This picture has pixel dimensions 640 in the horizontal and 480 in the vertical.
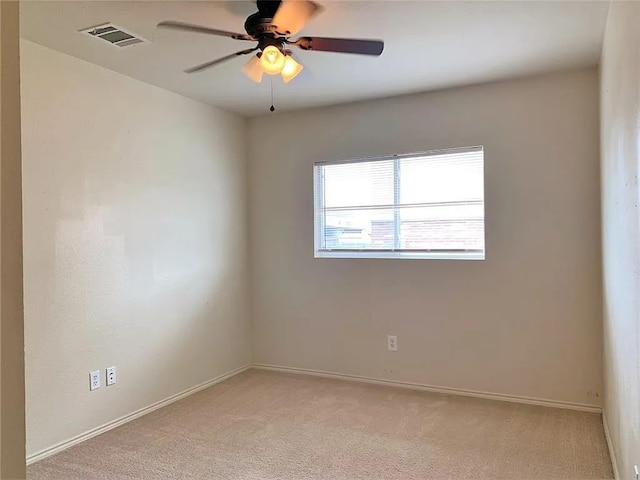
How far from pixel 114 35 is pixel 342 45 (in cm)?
130

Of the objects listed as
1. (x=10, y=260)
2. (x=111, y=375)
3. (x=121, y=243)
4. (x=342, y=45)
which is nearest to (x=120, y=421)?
(x=111, y=375)

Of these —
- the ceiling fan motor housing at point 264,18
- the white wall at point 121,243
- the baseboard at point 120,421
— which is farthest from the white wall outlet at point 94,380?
the ceiling fan motor housing at point 264,18

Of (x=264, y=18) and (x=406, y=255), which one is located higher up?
(x=264, y=18)

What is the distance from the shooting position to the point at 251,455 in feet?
8.73

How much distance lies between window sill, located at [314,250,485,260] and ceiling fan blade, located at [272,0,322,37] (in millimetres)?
2159

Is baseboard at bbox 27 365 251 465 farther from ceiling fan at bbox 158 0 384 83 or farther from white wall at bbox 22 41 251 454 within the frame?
ceiling fan at bbox 158 0 384 83

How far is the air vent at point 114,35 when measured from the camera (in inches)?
98.3

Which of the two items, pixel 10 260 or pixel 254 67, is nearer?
pixel 10 260

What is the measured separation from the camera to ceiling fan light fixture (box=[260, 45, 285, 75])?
2186mm

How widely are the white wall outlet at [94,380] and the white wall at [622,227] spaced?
289cm

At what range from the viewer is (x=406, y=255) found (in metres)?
3.90

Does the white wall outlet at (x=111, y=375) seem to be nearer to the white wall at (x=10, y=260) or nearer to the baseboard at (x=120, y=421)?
the baseboard at (x=120, y=421)

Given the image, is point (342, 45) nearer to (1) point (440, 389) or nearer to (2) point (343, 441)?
(2) point (343, 441)

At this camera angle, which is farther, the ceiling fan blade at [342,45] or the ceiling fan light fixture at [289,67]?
the ceiling fan light fixture at [289,67]
